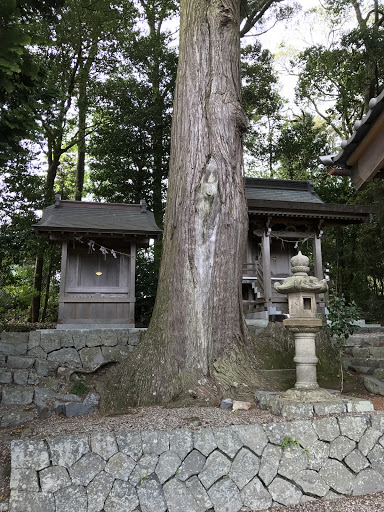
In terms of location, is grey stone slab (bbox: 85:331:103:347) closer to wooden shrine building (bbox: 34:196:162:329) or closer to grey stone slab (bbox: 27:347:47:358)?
grey stone slab (bbox: 27:347:47:358)

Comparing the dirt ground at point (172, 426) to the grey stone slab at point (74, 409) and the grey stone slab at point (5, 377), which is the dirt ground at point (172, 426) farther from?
the grey stone slab at point (5, 377)

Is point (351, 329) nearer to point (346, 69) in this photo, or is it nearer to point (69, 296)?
point (69, 296)

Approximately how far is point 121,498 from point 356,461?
2.27m

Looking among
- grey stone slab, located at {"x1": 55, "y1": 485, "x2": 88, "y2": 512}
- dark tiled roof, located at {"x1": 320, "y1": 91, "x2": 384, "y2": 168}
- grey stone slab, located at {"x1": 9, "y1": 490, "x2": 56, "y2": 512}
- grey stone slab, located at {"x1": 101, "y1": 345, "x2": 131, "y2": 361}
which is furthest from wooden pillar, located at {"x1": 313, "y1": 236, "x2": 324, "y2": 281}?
grey stone slab, located at {"x1": 9, "y1": 490, "x2": 56, "y2": 512}

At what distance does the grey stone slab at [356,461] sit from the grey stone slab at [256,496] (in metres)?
0.89

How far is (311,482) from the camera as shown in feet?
12.3

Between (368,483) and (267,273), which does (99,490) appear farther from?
(267,273)

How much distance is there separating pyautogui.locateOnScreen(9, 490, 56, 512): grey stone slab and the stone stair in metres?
4.84

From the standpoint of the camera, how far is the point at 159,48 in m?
16.7

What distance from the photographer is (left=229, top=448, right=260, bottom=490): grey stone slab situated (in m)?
3.61

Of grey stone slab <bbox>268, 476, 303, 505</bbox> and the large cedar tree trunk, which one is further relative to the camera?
the large cedar tree trunk

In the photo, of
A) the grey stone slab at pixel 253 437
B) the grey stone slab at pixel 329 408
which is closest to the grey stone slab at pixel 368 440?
the grey stone slab at pixel 329 408

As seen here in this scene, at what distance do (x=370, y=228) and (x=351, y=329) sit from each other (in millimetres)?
10583

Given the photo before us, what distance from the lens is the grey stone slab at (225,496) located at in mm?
3480
